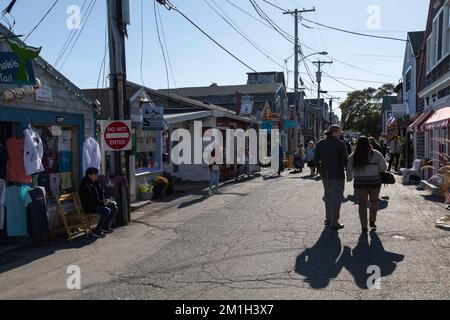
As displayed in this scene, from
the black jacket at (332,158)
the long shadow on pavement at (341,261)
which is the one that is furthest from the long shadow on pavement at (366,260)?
the black jacket at (332,158)

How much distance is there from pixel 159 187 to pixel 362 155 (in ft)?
23.7

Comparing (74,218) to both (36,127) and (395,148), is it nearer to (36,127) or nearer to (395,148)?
(36,127)

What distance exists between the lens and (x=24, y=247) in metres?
8.31

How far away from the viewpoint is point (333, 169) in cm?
912

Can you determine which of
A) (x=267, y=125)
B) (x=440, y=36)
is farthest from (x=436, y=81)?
(x=267, y=125)

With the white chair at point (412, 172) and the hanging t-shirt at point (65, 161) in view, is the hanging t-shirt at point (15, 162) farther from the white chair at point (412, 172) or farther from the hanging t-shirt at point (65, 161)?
the white chair at point (412, 172)

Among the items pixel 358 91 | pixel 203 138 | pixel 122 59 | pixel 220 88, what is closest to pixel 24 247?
pixel 122 59

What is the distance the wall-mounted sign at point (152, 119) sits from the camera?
14.1 m

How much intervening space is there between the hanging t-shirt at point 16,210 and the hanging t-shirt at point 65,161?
1959mm

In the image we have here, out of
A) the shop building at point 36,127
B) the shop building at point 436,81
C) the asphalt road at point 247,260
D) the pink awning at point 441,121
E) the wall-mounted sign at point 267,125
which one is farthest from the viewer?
the wall-mounted sign at point 267,125

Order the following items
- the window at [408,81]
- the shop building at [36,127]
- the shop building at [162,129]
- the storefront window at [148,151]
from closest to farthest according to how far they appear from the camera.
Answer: the shop building at [36,127]
the shop building at [162,129]
the storefront window at [148,151]
the window at [408,81]

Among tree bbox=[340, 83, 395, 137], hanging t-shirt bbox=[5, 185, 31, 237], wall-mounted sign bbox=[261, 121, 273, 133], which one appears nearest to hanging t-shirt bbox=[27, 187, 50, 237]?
hanging t-shirt bbox=[5, 185, 31, 237]

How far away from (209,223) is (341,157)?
2940mm
